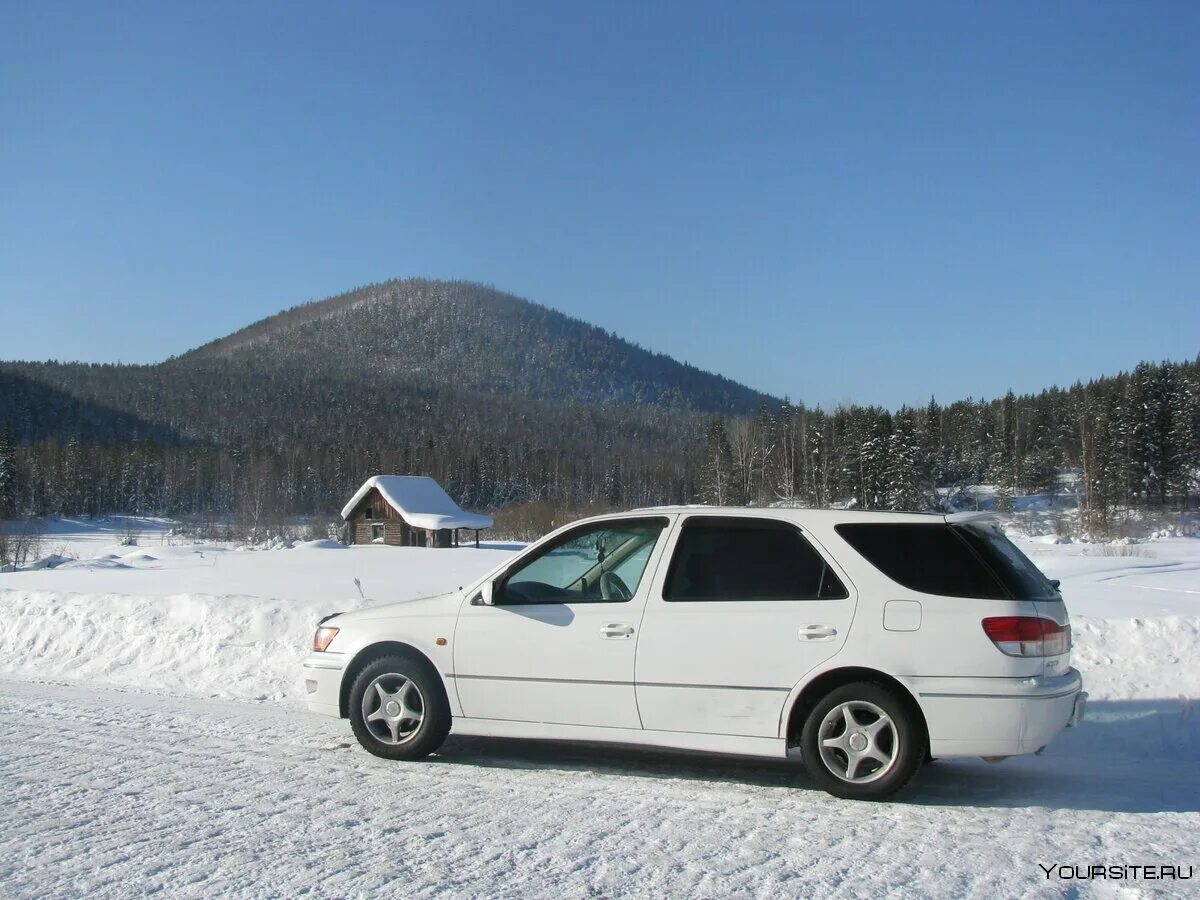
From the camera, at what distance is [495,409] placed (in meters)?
198

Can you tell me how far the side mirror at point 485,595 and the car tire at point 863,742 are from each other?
2.31 metres

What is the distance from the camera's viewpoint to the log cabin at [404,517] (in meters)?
60.0

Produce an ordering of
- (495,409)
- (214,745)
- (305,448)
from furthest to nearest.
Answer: (495,409) < (305,448) < (214,745)

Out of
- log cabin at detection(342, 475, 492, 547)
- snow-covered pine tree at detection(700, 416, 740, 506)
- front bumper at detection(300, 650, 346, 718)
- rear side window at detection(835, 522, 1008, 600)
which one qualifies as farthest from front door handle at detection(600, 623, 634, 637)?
snow-covered pine tree at detection(700, 416, 740, 506)

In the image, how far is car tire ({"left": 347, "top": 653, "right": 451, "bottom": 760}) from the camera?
6.90 m

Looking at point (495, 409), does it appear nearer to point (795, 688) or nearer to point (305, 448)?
point (305, 448)

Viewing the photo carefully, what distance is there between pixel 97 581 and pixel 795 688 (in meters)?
16.2

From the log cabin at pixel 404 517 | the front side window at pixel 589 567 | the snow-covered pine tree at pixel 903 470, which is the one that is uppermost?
the snow-covered pine tree at pixel 903 470

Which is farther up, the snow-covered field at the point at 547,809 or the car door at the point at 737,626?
the car door at the point at 737,626

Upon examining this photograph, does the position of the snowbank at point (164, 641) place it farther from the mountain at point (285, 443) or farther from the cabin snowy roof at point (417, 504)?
the mountain at point (285, 443)

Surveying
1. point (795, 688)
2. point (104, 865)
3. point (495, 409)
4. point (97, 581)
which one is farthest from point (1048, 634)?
point (495, 409)

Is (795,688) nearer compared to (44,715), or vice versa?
(795,688)

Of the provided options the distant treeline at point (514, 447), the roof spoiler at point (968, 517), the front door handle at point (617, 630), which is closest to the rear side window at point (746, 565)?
the front door handle at point (617, 630)

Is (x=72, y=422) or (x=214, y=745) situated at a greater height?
(x=72, y=422)
